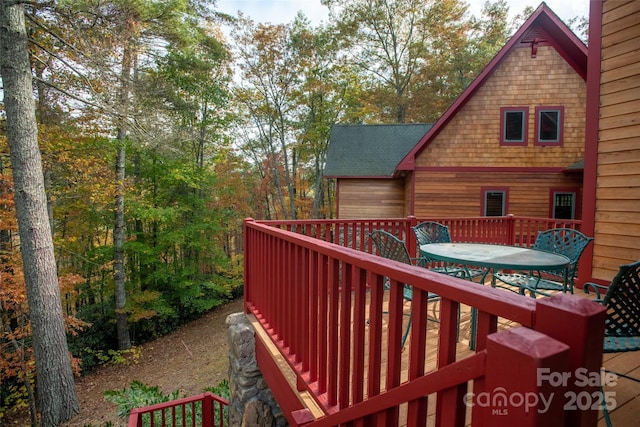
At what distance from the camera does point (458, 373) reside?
2.80ft

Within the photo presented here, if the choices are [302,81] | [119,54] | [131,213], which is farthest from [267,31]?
[131,213]

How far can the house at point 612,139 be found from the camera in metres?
3.44

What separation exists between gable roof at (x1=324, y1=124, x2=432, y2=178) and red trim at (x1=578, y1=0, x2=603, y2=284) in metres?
7.81

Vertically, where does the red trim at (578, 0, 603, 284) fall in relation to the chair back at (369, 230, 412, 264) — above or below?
above

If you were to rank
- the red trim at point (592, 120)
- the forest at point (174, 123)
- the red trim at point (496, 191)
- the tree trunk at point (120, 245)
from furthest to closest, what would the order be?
the tree trunk at point (120, 245), the red trim at point (496, 191), the forest at point (174, 123), the red trim at point (592, 120)

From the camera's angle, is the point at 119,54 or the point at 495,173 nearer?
the point at 119,54

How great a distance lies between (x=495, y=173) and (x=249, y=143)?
12859 mm

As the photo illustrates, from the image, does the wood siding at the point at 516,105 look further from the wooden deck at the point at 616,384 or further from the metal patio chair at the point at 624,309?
the metal patio chair at the point at 624,309

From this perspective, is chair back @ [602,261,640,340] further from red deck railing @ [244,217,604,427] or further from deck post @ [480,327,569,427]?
deck post @ [480,327,569,427]

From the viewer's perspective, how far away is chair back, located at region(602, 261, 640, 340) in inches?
62.6

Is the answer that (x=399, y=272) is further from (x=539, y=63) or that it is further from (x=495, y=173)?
(x=539, y=63)

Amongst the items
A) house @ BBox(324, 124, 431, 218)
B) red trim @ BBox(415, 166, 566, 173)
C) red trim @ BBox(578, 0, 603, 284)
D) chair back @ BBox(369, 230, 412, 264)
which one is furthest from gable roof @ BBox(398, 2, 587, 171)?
chair back @ BBox(369, 230, 412, 264)

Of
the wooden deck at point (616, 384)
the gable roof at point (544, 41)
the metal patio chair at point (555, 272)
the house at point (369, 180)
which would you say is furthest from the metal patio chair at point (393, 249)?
the house at point (369, 180)

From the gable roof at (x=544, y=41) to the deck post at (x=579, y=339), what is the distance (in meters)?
9.86
